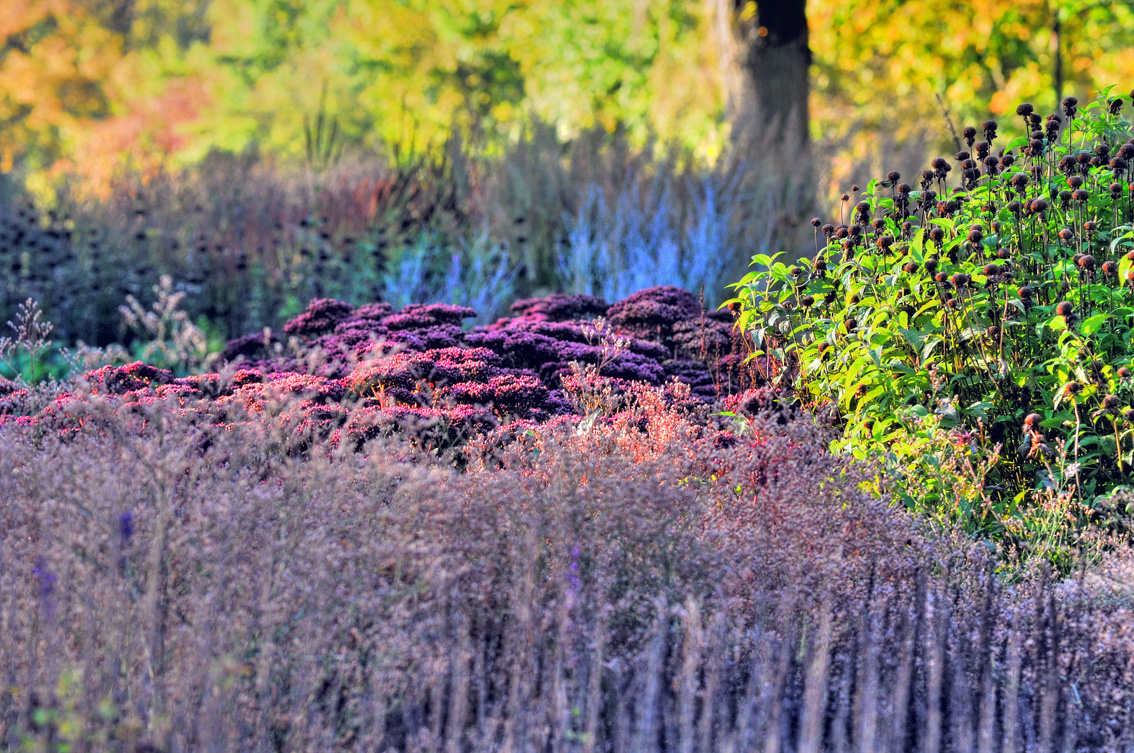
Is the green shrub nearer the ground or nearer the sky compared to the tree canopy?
nearer the ground

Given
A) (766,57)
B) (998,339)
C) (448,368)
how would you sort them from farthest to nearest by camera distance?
1. (766,57)
2. (448,368)
3. (998,339)

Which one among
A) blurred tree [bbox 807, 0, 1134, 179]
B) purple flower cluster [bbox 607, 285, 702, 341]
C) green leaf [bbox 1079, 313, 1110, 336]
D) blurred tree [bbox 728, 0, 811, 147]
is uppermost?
blurred tree [bbox 807, 0, 1134, 179]

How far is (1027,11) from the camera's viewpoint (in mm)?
13953

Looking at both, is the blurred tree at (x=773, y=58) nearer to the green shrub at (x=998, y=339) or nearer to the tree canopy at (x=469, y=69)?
the tree canopy at (x=469, y=69)

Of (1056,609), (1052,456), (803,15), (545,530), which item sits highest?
(803,15)

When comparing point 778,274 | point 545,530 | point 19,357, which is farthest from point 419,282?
point 545,530

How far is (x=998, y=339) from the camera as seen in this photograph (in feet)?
12.4

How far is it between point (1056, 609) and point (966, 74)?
535 inches

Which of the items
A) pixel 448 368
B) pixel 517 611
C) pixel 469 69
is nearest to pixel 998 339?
pixel 448 368

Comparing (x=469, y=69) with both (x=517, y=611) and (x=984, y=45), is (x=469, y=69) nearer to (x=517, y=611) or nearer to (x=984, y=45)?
(x=984, y=45)

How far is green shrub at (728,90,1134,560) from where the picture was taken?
3.50 m

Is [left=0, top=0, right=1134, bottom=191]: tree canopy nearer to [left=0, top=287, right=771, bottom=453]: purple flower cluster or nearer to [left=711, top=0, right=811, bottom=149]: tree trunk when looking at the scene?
[left=711, top=0, right=811, bottom=149]: tree trunk

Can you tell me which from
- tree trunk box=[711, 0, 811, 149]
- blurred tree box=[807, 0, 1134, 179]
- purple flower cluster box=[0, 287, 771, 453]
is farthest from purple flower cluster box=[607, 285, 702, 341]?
blurred tree box=[807, 0, 1134, 179]

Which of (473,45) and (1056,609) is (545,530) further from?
(473,45)
